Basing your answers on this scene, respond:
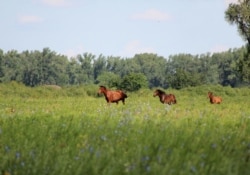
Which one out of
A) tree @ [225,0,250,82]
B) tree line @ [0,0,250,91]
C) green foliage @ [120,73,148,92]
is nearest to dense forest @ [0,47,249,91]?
tree line @ [0,0,250,91]

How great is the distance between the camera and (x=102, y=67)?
580 ft

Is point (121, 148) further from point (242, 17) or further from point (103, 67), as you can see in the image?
point (103, 67)

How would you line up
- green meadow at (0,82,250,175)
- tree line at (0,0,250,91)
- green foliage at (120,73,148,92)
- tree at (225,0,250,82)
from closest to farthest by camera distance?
1. green meadow at (0,82,250,175)
2. tree at (225,0,250,82)
3. green foliage at (120,73,148,92)
4. tree line at (0,0,250,91)

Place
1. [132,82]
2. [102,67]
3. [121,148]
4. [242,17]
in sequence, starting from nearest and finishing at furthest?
[121,148] → [242,17] → [132,82] → [102,67]

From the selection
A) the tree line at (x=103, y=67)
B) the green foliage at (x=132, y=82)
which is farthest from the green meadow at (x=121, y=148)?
the tree line at (x=103, y=67)

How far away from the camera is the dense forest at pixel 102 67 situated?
150500 millimetres

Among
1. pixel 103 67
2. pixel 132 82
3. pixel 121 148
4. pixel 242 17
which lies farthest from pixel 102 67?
pixel 121 148

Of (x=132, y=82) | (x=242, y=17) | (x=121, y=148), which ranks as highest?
(x=242, y=17)

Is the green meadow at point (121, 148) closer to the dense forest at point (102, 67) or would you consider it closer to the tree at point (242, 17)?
the tree at point (242, 17)

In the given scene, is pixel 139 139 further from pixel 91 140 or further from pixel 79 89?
pixel 79 89

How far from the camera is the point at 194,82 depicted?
93562 mm

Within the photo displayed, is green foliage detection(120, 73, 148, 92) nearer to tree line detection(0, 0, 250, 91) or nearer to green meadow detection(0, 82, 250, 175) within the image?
tree line detection(0, 0, 250, 91)

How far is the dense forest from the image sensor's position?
15050cm

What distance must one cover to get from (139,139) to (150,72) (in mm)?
166497
